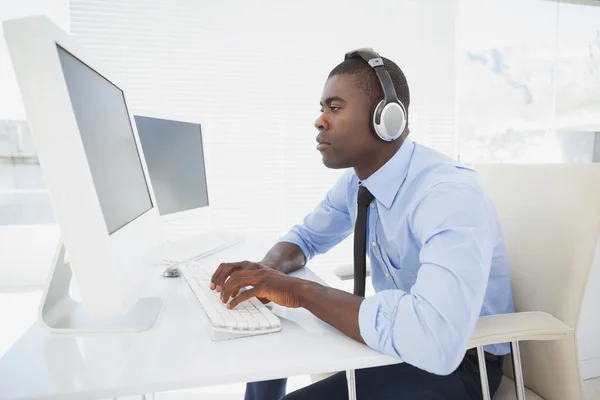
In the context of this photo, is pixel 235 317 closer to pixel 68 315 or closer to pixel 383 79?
pixel 68 315

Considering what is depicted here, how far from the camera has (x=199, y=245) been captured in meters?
1.48

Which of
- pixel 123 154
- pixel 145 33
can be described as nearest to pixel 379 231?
pixel 123 154

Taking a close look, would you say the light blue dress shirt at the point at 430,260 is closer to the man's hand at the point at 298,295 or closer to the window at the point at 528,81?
the man's hand at the point at 298,295

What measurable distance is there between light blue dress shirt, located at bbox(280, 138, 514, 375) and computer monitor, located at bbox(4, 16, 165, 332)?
0.39 m

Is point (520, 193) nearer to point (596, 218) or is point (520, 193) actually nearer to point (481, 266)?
point (596, 218)

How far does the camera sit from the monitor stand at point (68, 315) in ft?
2.51

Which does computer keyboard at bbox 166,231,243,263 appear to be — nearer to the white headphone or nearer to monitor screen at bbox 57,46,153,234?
monitor screen at bbox 57,46,153,234

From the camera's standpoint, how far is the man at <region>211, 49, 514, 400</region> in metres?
0.70

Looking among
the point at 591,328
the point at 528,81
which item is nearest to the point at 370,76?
the point at 591,328

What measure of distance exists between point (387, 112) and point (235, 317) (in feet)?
1.78

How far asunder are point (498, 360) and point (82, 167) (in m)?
0.94

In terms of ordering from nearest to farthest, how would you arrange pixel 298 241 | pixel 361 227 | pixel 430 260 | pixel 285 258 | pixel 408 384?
1. pixel 430 260
2. pixel 408 384
3. pixel 361 227
4. pixel 285 258
5. pixel 298 241

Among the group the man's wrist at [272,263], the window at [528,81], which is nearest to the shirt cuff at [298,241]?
the man's wrist at [272,263]

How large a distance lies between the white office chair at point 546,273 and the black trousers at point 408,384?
73 millimetres
